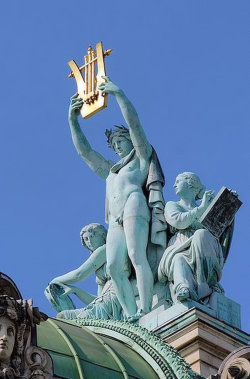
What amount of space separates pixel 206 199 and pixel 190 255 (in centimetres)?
118

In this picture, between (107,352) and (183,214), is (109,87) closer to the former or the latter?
(183,214)

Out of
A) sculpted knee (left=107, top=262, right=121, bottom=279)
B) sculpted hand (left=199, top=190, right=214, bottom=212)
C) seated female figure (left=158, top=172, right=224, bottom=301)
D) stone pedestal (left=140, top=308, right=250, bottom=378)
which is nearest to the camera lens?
stone pedestal (left=140, top=308, right=250, bottom=378)

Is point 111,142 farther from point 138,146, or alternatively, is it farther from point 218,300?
point 218,300

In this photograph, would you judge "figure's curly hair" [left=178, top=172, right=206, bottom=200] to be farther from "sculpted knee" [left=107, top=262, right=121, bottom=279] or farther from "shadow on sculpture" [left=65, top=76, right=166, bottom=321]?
"sculpted knee" [left=107, top=262, right=121, bottom=279]

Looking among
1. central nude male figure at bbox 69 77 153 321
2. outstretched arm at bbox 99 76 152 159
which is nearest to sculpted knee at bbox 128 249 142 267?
central nude male figure at bbox 69 77 153 321

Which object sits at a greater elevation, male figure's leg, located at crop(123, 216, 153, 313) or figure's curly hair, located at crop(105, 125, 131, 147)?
figure's curly hair, located at crop(105, 125, 131, 147)

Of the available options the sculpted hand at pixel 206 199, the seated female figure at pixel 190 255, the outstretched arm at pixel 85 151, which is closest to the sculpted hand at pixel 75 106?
the outstretched arm at pixel 85 151

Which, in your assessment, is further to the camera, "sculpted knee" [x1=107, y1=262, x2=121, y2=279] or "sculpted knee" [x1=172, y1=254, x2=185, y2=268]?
"sculpted knee" [x1=107, y1=262, x2=121, y2=279]

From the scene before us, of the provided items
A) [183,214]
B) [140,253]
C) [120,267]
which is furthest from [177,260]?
[120,267]

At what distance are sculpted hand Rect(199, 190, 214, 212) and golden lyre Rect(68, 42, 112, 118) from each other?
2.51 m

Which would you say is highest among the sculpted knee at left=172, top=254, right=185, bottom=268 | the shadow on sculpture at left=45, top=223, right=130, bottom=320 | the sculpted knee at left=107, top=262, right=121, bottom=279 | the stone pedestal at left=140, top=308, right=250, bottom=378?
the shadow on sculpture at left=45, top=223, right=130, bottom=320

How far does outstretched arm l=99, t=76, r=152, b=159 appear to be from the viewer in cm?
3241

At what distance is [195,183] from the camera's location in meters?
32.2

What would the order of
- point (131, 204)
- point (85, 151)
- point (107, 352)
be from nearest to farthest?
point (107, 352)
point (131, 204)
point (85, 151)
